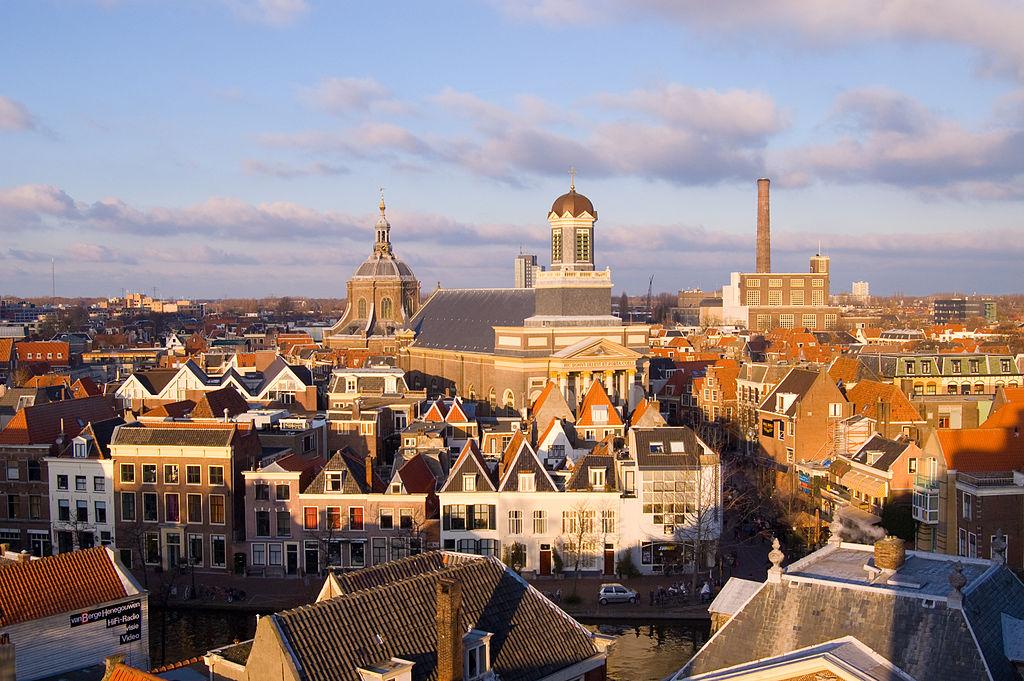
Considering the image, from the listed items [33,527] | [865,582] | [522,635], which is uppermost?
[865,582]

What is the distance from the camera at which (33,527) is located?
179ft

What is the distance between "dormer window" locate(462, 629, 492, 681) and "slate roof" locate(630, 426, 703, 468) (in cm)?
2813

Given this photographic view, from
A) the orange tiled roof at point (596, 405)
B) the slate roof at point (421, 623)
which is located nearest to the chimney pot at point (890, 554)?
the slate roof at point (421, 623)

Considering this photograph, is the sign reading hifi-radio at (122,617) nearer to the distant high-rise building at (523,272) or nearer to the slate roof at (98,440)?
the slate roof at (98,440)

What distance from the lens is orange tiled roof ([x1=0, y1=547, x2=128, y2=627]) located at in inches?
1232

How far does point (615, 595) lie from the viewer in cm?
4572

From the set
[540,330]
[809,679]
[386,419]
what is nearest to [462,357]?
[540,330]

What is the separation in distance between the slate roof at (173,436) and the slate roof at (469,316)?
43.5 meters

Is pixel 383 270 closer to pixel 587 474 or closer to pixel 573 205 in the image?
pixel 573 205

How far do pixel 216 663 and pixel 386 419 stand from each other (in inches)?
1753

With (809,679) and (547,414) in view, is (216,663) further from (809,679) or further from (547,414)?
(547,414)

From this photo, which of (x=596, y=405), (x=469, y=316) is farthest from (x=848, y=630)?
(x=469, y=316)

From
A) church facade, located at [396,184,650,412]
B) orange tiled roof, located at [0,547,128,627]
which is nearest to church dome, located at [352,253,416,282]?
church facade, located at [396,184,650,412]

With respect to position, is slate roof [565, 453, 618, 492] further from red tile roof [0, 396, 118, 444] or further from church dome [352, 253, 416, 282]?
church dome [352, 253, 416, 282]
